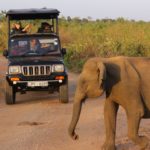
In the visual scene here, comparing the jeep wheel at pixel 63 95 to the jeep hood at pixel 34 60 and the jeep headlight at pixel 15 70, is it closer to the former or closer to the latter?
the jeep hood at pixel 34 60

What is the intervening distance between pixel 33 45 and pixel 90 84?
24.7 ft

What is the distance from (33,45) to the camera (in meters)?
14.3

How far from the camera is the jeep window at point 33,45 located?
1415 centimetres

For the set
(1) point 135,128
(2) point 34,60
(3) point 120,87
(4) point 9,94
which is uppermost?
A: (3) point 120,87

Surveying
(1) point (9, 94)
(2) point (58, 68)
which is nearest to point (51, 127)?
(1) point (9, 94)

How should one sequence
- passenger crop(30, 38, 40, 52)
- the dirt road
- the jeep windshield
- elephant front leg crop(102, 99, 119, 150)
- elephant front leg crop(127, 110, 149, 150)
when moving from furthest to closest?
passenger crop(30, 38, 40, 52) → the jeep windshield → the dirt road → elephant front leg crop(102, 99, 119, 150) → elephant front leg crop(127, 110, 149, 150)

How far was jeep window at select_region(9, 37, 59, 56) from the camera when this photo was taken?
14148 millimetres

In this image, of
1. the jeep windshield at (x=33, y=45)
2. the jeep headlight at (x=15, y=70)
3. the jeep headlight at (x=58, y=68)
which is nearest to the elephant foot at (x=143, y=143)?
the jeep headlight at (x=58, y=68)

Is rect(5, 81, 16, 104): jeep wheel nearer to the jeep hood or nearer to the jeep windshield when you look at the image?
the jeep hood

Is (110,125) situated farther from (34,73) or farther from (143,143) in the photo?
(34,73)

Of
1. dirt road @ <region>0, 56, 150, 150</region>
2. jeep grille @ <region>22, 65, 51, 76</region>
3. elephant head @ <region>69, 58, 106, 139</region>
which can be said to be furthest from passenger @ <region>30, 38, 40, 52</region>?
elephant head @ <region>69, 58, 106, 139</region>

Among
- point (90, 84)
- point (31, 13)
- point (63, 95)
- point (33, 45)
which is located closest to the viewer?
point (90, 84)

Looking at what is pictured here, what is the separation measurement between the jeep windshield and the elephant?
7.01m

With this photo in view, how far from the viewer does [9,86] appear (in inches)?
A: 522
